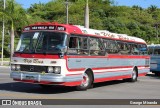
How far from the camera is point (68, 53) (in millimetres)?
15328

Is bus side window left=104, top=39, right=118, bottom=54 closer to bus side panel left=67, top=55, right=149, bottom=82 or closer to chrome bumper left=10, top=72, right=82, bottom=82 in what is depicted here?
bus side panel left=67, top=55, right=149, bottom=82

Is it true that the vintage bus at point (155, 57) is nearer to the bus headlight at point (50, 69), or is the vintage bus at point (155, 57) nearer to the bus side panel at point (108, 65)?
the bus side panel at point (108, 65)

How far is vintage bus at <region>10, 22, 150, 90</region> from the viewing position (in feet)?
49.0

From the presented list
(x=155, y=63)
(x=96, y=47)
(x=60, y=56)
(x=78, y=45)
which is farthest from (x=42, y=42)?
(x=155, y=63)

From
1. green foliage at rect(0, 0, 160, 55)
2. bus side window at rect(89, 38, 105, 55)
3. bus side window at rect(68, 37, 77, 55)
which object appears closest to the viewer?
bus side window at rect(68, 37, 77, 55)

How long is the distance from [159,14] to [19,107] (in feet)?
371

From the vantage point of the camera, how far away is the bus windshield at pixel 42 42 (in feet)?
49.8

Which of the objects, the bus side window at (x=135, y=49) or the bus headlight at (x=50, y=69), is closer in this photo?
the bus headlight at (x=50, y=69)

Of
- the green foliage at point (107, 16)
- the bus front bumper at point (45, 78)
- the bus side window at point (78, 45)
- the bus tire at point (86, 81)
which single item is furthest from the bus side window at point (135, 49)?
the green foliage at point (107, 16)

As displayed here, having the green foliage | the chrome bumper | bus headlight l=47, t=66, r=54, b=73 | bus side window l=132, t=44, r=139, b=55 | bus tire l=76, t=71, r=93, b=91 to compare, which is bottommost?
bus tire l=76, t=71, r=93, b=91

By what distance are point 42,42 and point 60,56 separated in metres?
1.01

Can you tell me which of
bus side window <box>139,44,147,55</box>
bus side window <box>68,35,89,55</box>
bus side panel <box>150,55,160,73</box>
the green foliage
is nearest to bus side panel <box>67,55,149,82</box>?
bus side window <box>68,35,89,55</box>

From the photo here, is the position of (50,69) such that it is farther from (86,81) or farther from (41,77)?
(86,81)

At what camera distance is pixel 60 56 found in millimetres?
14906
